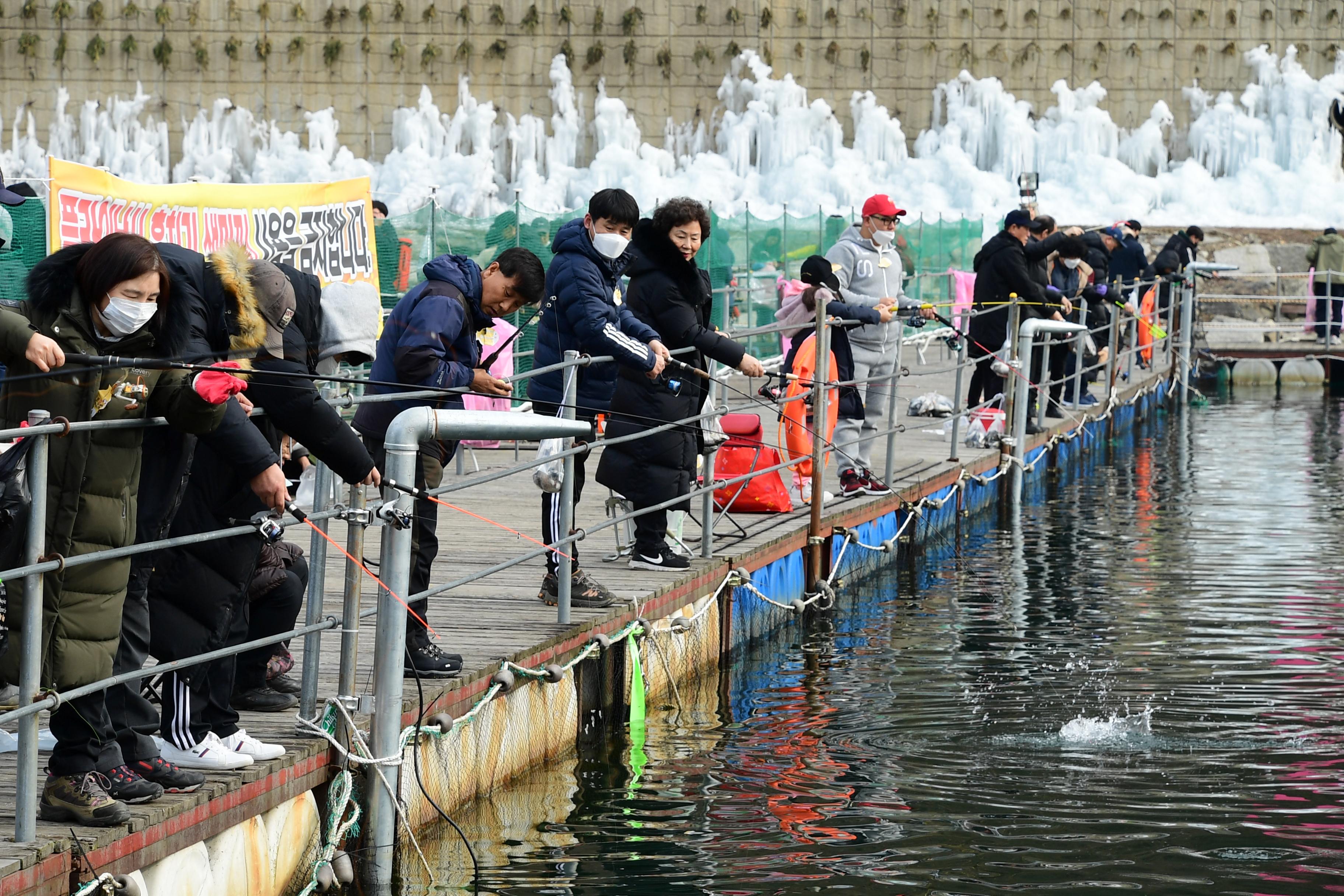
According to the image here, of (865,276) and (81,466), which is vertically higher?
(865,276)

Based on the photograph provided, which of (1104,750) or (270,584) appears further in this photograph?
(1104,750)

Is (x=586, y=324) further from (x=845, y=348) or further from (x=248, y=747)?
(x=845, y=348)

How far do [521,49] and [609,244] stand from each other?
36781mm

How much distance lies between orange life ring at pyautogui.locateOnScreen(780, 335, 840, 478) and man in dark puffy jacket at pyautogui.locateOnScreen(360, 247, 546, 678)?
345cm

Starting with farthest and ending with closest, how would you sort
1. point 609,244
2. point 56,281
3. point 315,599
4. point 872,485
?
point 872,485
point 609,244
point 315,599
point 56,281

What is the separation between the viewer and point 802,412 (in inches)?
381

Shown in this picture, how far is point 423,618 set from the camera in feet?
20.3

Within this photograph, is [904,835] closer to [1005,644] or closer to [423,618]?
[423,618]

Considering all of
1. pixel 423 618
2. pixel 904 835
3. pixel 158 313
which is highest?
pixel 158 313

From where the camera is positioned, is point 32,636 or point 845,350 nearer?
point 32,636

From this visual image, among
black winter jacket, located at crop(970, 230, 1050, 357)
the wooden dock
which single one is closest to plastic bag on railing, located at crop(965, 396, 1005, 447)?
the wooden dock

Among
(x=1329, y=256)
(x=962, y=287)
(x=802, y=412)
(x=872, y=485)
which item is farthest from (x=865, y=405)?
(x=1329, y=256)

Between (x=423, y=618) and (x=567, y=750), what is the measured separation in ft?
3.12

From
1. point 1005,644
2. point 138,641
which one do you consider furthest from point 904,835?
point 1005,644
